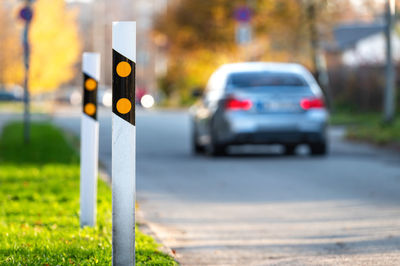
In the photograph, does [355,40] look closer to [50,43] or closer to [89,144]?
[50,43]

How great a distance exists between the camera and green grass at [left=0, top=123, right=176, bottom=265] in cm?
562

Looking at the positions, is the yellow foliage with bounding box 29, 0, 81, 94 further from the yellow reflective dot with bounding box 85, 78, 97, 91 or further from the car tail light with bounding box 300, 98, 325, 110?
the yellow reflective dot with bounding box 85, 78, 97, 91

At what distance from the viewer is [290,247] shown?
6598 millimetres

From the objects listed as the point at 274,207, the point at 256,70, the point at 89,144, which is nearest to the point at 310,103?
the point at 256,70

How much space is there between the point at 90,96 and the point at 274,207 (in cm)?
277

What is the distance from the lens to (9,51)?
59.1 m

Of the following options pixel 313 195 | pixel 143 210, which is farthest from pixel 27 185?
pixel 313 195

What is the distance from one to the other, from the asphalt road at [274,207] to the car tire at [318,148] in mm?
142

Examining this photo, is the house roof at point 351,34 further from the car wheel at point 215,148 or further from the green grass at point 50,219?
the green grass at point 50,219

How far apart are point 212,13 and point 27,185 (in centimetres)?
3850

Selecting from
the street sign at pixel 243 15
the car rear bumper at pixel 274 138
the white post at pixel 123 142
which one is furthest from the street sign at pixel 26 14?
the street sign at pixel 243 15

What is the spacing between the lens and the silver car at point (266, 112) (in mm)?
14766

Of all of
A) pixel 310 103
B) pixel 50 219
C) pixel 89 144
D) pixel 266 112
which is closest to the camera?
pixel 89 144

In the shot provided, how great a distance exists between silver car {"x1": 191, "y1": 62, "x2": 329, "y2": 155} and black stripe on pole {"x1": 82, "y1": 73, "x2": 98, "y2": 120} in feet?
26.0
